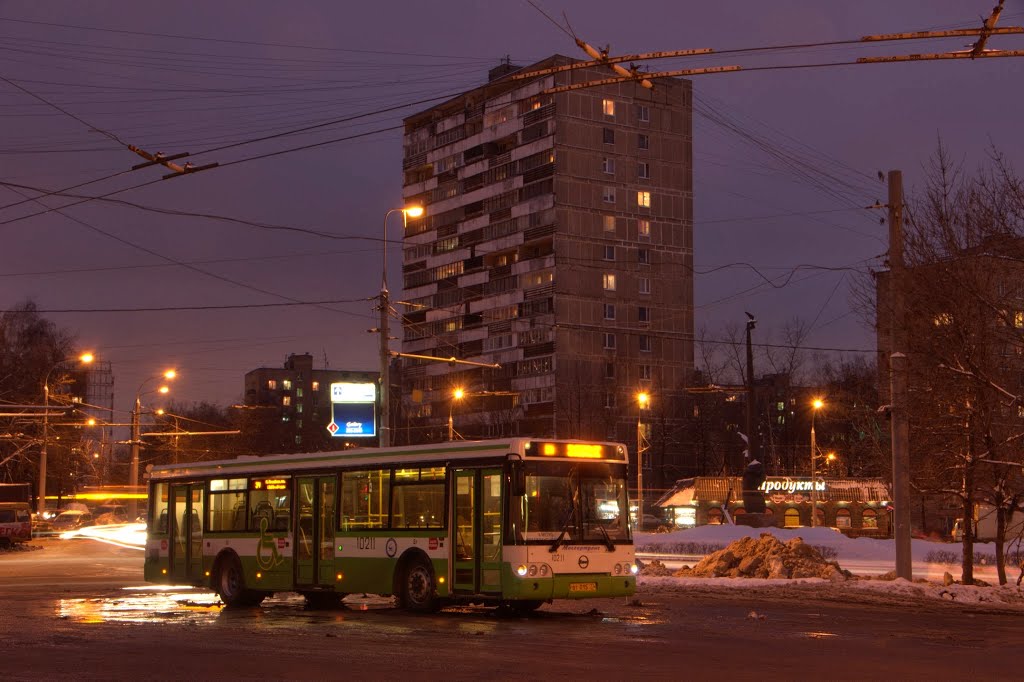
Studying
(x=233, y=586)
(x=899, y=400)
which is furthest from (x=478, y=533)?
(x=899, y=400)

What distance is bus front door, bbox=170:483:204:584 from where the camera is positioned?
25.0 metres

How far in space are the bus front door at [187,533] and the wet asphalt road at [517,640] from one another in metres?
0.76

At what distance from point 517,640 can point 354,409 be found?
88.9 feet

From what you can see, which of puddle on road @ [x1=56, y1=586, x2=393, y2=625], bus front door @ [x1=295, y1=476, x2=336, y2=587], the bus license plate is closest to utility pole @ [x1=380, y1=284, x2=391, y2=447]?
puddle on road @ [x1=56, y1=586, x2=393, y2=625]

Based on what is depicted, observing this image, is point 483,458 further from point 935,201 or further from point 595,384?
point 595,384

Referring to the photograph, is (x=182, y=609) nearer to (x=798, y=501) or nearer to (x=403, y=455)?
(x=403, y=455)

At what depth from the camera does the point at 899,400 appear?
84.3 feet

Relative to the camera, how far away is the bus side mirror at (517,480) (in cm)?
1895

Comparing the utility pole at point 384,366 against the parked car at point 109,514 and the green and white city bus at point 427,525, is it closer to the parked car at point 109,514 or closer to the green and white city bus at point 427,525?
the green and white city bus at point 427,525

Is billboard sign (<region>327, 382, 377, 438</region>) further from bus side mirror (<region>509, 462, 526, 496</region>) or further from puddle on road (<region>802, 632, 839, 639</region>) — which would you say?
puddle on road (<region>802, 632, 839, 639</region>)

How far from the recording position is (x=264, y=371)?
19275cm

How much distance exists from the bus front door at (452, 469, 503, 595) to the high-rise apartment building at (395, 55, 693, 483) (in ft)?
222

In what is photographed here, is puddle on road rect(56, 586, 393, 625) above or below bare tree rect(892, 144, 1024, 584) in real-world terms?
below

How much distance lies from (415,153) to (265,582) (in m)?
86.3
